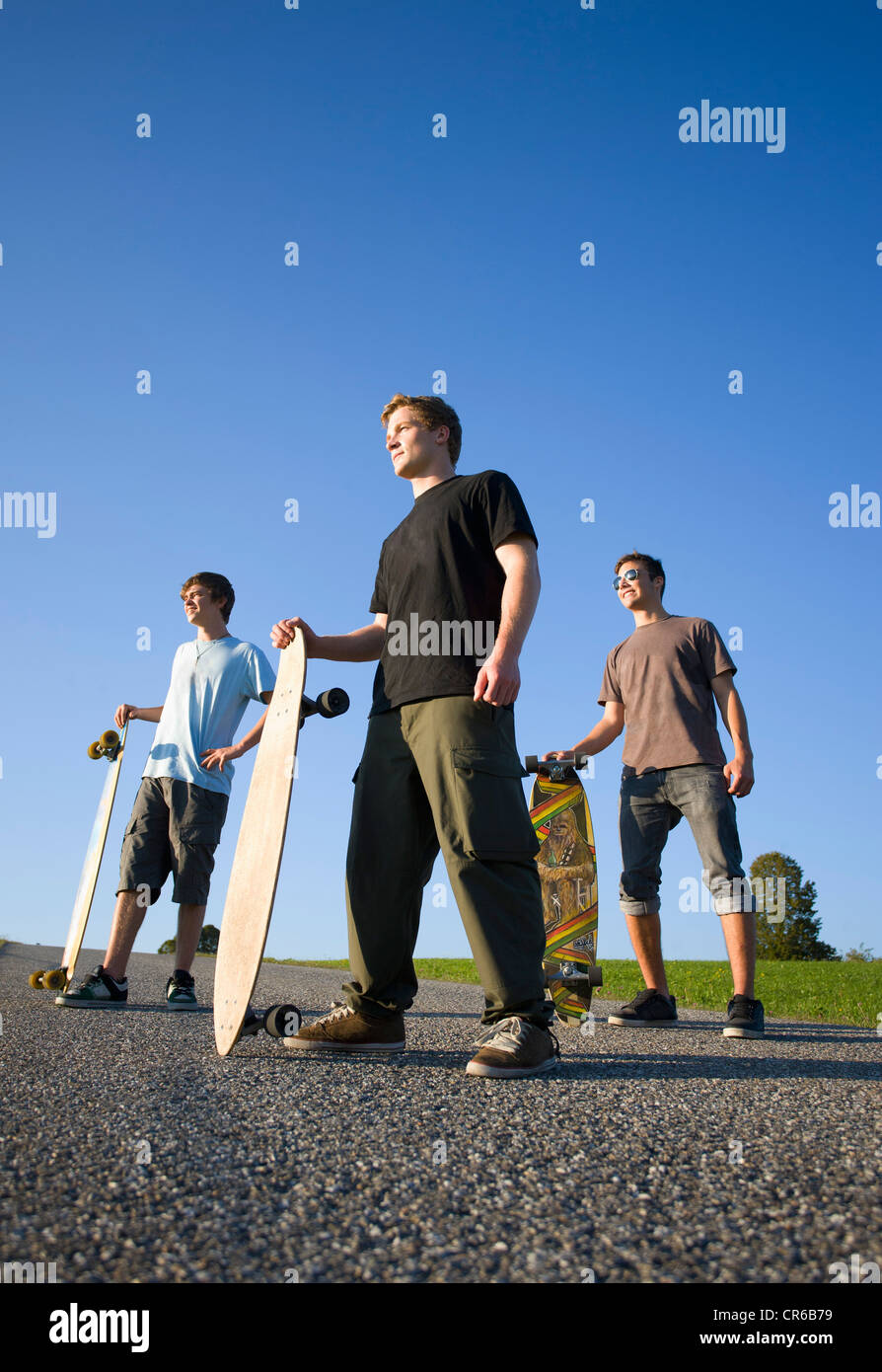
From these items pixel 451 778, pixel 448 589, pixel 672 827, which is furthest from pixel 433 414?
pixel 672 827

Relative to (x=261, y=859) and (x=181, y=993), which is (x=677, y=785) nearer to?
(x=261, y=859)

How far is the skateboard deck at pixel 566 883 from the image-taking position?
4.72 meters

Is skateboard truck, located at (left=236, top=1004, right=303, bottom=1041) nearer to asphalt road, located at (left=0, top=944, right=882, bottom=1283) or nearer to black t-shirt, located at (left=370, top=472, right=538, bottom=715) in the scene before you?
asphalt road, located at (left=0, top=944, right=882, bottom=1283)

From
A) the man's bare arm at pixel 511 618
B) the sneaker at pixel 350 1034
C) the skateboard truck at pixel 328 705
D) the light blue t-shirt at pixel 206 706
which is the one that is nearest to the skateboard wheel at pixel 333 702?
the skateboard truck at pixel 328 705

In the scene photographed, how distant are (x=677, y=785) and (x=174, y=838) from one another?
8.83 ft

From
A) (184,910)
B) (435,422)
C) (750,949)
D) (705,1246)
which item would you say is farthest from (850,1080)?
(184,910)

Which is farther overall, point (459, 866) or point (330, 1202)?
point (459, 866)

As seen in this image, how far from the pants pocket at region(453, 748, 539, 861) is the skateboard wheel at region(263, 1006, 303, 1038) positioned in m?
1.07

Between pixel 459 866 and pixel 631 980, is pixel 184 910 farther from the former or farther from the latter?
pixel 631 980

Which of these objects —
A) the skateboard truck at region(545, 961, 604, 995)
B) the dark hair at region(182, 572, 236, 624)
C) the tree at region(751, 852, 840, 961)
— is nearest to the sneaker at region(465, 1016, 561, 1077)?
the skateboard truck at region(545, 961, 604, 995)

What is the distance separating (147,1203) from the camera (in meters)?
1.43

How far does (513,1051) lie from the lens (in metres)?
2.69

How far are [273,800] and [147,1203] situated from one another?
5.98 ft

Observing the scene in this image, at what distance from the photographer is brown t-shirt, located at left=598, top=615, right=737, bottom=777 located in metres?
4.70
